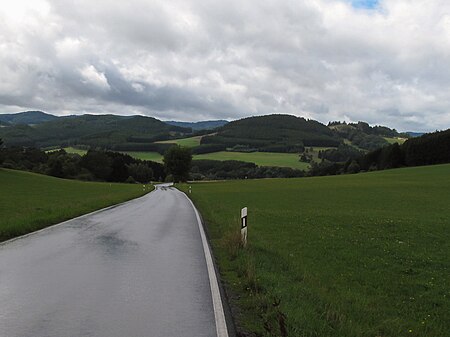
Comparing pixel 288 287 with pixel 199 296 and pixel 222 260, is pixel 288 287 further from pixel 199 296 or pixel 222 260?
pixel 222 260

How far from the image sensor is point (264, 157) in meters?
173

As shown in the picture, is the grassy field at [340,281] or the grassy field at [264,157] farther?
the grassy field at [264,157]

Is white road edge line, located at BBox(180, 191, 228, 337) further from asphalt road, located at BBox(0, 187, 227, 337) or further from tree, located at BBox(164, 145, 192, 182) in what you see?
tree, located at BBox(164, 145, 192, 182)

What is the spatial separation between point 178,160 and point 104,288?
110539 mm

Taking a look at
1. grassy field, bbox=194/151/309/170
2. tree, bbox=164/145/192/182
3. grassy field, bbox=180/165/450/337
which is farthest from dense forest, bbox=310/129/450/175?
grassy field, bbox=180/165/450/337

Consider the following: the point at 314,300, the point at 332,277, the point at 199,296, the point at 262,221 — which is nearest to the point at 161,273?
the point at 199,296

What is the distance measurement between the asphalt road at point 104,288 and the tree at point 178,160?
4080 inches

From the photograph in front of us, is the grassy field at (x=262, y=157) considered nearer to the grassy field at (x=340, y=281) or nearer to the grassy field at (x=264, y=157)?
the grassy field at (x=264, y=157)

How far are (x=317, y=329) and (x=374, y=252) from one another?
26.3 ft

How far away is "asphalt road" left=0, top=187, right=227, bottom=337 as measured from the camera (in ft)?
18.6

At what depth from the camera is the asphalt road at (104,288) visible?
5.67 m

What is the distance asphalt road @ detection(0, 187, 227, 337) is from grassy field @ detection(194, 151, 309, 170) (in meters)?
137

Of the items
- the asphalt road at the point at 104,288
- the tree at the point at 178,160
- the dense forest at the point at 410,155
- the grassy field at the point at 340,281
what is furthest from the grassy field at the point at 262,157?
the asphalt road at the point at 104,288

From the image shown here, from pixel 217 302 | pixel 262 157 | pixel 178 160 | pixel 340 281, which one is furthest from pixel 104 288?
pixel 262 157
